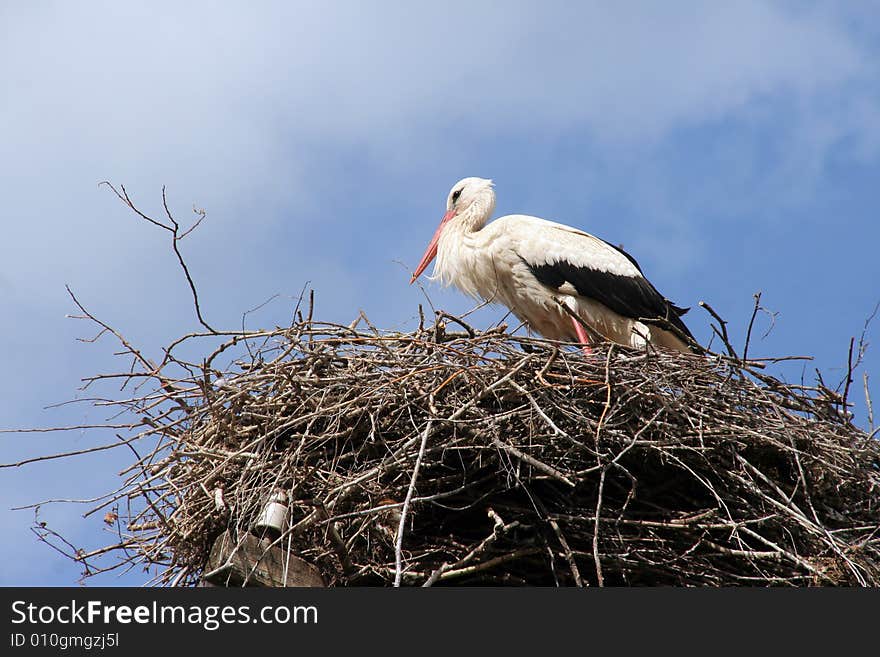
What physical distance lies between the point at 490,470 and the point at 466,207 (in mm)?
2820

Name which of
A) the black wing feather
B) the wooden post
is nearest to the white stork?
the black wing feather

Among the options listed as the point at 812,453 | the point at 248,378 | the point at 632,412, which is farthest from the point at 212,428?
the point at 812,453

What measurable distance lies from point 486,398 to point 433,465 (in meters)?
0.31

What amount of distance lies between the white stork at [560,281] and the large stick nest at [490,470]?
66.0 inches

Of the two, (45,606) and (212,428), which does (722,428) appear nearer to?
(212,428)

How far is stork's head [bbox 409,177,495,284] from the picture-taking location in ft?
21.0

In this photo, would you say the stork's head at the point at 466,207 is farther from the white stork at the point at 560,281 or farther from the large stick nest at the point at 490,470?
the large stick nest at the point at 490,470

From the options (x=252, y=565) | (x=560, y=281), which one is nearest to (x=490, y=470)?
(x=252, y=565)

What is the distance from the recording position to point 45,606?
10.5 feet

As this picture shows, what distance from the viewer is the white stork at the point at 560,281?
5867 millimetres

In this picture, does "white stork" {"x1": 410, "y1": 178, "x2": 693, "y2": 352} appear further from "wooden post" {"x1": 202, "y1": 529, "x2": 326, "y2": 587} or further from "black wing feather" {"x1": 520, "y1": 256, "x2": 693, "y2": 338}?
"wooden post" {"x1": 202, "y1": 529, "x2": 326, "y2": 587}

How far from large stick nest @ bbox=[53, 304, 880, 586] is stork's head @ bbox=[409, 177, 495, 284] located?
227 centimetres

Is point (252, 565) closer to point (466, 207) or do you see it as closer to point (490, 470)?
point (490, 470)

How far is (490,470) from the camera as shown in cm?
396
